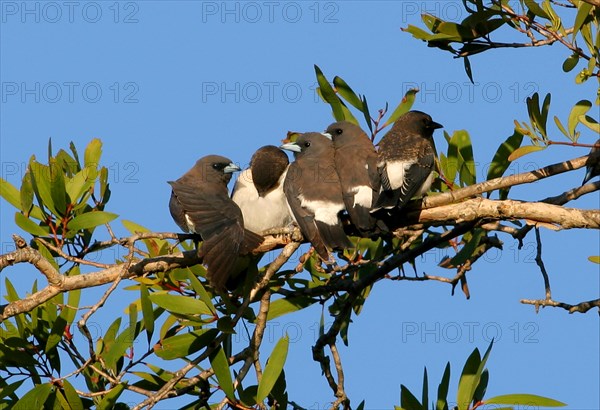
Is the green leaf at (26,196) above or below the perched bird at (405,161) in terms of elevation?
below

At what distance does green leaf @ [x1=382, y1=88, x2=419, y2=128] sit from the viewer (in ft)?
20.6

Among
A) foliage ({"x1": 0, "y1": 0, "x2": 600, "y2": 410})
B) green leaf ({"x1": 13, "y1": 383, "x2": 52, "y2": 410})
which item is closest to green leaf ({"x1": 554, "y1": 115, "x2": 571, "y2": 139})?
foliage ({"x1": 0, "y1": 0, "x2": 600, "y2": 410})

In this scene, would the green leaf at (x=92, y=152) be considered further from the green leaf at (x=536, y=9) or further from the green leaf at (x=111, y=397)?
the green leaf at (x=536, y=9)

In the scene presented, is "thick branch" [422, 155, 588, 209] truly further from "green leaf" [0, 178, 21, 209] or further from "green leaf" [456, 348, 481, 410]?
"green leaf" [0, 178, 21, 209]

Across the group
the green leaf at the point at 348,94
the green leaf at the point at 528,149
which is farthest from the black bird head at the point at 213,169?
the green leaf at the point at 528,149

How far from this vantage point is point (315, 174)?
643 centimetres

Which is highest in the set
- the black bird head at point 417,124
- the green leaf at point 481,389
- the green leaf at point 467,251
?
the black bird head at point 417,124

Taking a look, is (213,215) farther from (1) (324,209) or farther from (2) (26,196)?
(2) (26,196)

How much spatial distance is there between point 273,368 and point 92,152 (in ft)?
6.62

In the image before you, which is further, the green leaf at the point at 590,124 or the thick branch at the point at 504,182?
the thick branch at the point at 504,182

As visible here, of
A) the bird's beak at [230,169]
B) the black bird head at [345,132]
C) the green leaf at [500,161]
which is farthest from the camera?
the bird's beak at [230,169]

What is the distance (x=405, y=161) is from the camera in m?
5.99

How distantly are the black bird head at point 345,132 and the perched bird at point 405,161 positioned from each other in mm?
174

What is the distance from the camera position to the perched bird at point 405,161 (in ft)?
18.8
